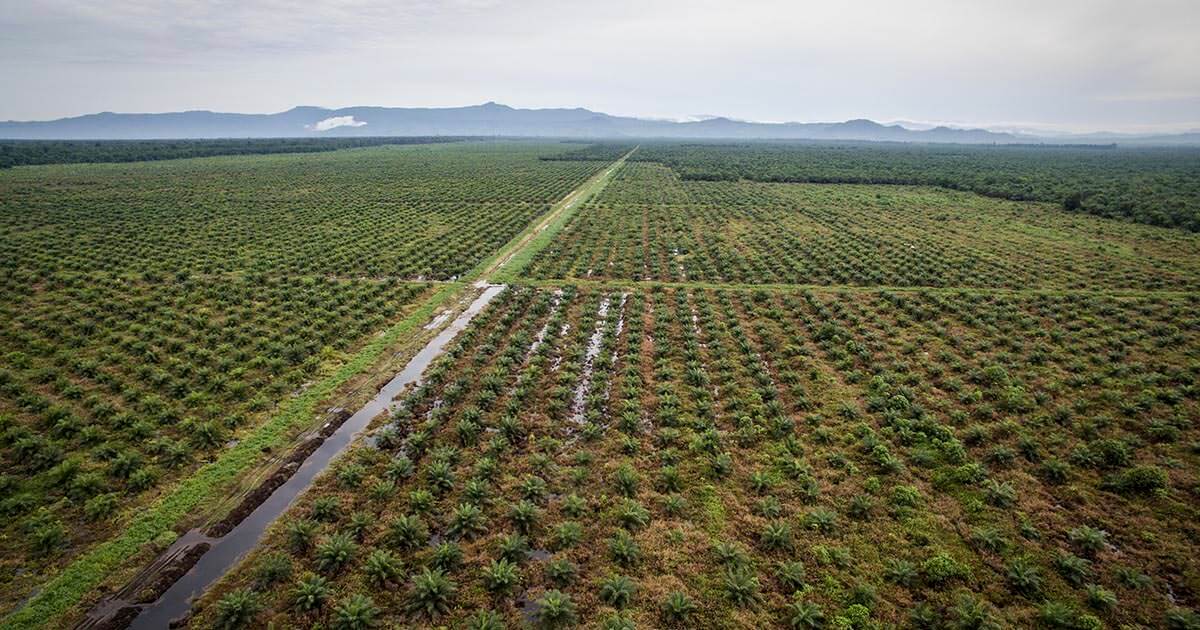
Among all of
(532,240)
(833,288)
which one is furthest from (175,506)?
(532,240)

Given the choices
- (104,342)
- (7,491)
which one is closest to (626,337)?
(7,491)

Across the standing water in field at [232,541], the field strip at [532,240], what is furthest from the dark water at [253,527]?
the field strip at [532,240]

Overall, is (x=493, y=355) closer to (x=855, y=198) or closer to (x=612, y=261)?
(x=612, y=261)

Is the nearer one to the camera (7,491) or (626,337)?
(7,491)

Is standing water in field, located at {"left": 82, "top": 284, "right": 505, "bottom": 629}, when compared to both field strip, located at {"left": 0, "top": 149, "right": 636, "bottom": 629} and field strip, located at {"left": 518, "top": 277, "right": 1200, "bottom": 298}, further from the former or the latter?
field strip, located at {"left": 518, "top": 277, "right": 1200, "bottom": 298}

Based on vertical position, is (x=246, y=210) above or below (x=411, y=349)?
above

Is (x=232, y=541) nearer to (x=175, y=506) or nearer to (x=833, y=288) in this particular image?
(x=175, y=506)

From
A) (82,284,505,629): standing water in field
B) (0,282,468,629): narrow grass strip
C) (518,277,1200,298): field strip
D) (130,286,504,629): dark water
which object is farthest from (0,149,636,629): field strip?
(518,277,1200,298): field strip
